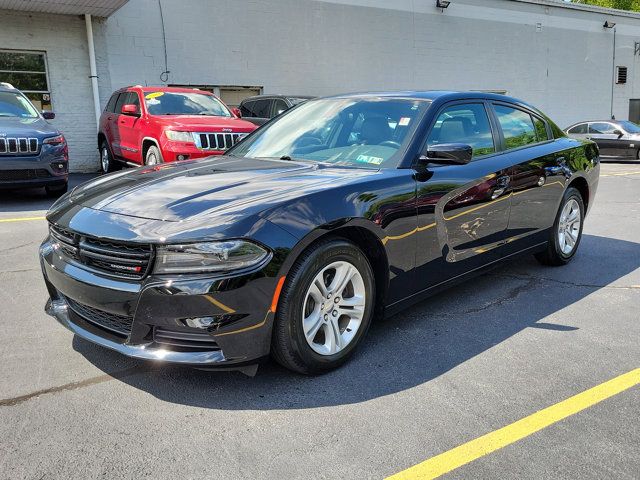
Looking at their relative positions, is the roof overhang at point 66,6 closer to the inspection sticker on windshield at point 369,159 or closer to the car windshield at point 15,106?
the car windshield at point 15,106

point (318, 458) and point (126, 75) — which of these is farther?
point (126, 75)

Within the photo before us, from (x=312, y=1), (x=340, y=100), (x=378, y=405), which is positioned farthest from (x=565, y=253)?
(x=312, y=1)

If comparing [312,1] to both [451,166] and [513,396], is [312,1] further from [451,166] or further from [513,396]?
[513,396]

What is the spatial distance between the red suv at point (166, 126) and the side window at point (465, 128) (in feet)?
14.4

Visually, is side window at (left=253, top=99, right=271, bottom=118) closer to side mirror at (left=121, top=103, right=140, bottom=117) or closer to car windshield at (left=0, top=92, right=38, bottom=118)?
side mirror at (left=121, top=103, right=140, bottom=117)

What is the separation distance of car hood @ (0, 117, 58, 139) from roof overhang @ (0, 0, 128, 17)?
16.1ft

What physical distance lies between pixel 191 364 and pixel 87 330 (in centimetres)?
68

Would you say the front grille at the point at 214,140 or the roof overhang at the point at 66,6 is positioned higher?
the roof overhang at the point at 66,6

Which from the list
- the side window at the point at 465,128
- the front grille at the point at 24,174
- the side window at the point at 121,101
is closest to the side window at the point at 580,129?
the side window at the point at 121,101

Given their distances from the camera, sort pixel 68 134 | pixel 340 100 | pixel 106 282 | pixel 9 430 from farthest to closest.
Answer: pixel 68 134
pixel 340 100
pixel 106 282
pixel 9 430

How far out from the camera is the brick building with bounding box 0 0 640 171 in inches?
535

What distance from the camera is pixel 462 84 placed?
66.9 feet

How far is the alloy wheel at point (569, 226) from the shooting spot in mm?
5207

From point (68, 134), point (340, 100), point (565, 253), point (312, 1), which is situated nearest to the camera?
point (340, 100)
